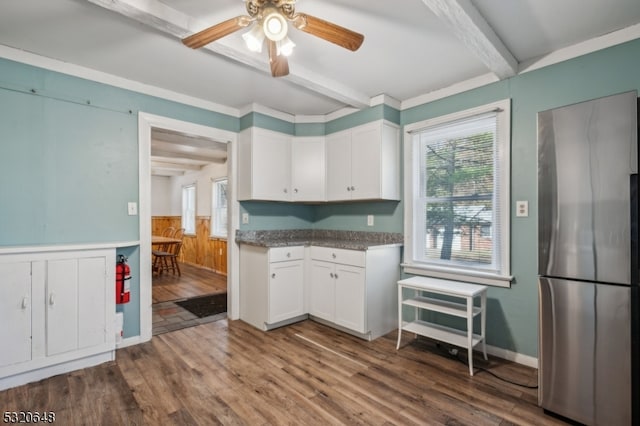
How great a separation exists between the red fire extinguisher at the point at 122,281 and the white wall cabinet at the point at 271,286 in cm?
115

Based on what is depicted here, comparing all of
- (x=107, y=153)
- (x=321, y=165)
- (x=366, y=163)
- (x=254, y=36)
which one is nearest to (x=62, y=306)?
(x=107, y=153)

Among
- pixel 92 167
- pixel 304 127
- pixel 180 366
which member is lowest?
pixel 180 366

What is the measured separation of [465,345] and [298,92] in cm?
271

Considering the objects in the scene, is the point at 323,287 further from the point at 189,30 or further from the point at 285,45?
the point at 189,30

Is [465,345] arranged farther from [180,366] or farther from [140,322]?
[140,322]

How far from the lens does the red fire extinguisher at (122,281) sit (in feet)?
8.64

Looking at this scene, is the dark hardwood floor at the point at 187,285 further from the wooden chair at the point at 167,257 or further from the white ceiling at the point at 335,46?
the white ceiling at the point at 335,46

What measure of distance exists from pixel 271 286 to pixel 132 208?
1.51 m

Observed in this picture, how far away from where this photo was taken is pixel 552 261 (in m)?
1.79

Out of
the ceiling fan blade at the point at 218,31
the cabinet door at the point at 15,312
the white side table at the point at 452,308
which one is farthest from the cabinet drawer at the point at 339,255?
the cabinet door at the point at 15,312

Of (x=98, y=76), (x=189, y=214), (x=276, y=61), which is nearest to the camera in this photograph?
(x=276, y=61)

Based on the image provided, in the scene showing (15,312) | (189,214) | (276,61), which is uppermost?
(276,61)

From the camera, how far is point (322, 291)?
327cm

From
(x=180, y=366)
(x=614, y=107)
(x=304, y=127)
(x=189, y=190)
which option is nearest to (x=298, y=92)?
(x=304, y=127)
